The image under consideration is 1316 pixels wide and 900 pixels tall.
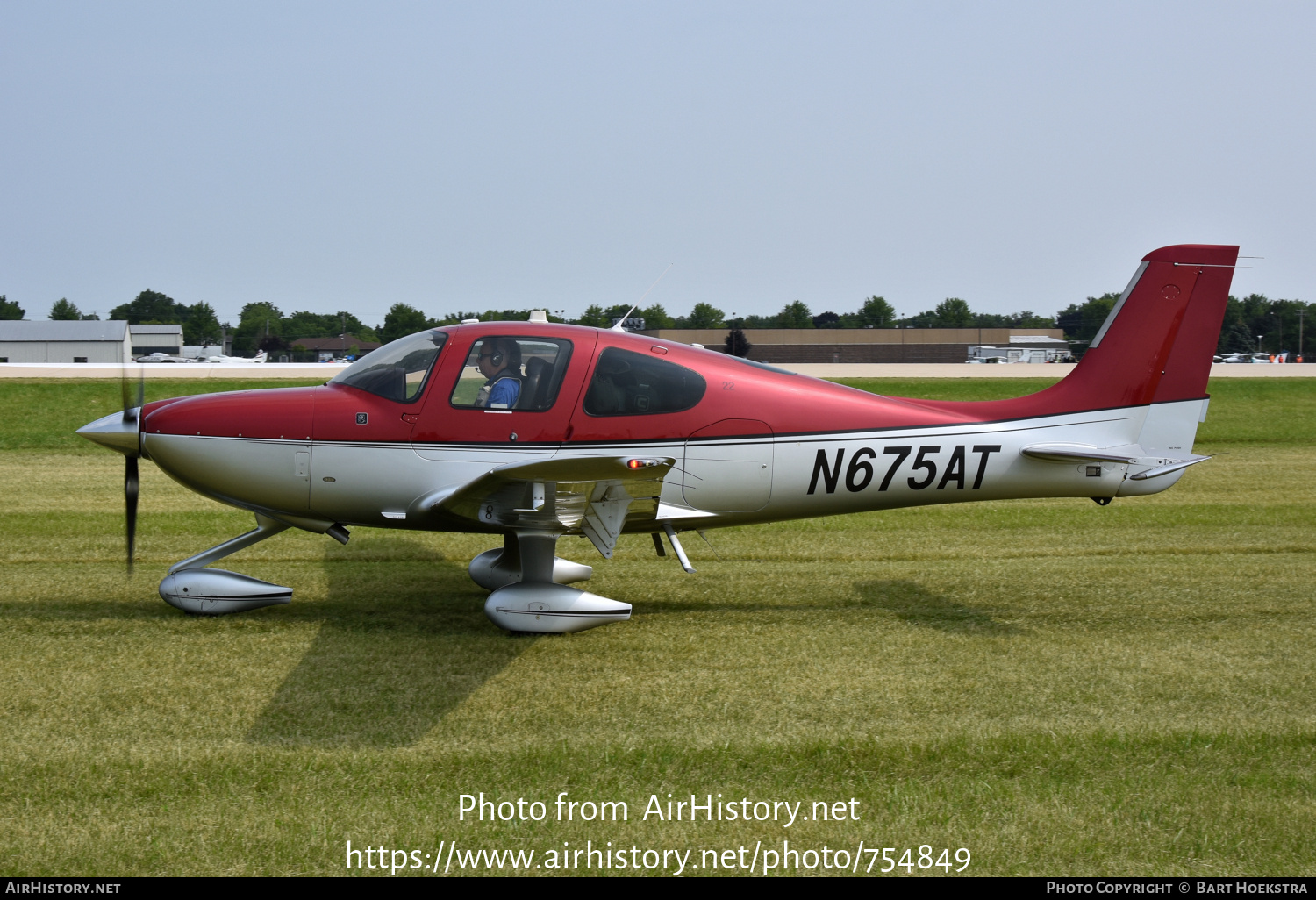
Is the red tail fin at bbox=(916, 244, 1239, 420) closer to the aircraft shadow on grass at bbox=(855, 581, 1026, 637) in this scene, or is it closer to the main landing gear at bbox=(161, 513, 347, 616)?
the aircraft shadow on grass at bbox=(855, 581, 1026, 637)

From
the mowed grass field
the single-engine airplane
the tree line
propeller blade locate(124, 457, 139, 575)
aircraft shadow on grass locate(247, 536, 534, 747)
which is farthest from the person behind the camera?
the tree line

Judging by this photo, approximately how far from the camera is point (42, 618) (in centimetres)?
768

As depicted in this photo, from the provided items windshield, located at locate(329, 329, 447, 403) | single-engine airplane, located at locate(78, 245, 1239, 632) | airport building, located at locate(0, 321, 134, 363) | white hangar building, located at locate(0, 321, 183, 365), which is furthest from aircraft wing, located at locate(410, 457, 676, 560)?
airport building, located at locate(0, 321, 134, 363)

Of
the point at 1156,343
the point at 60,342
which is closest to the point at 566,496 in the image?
the point at 1156,343

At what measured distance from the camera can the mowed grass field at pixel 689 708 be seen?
4.46m

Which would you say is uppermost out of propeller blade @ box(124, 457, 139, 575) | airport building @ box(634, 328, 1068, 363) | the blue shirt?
airport building @ box(634, 328, 1068, 363)

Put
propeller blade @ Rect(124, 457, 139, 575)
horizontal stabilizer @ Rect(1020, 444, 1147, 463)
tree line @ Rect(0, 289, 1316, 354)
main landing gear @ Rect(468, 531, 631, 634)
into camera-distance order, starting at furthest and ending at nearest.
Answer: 1. tree line @ Rect(0, 289, 1316, 354)
2. horizontal stabilizer @ Rect(1020, 444, 1147, 463)
3. propeller blade @ Rect(124, 457, 139, 575)
4. main landing gear @ Rect(468, 531, 631, 634)

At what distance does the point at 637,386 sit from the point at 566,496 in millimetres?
1442

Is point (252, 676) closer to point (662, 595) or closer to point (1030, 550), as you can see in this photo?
point (662, 595)

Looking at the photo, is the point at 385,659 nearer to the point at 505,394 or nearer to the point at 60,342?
the point at 505,394

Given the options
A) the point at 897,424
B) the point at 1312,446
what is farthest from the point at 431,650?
the point at 1312,446

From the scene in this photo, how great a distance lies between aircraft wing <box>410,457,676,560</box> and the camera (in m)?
5.87

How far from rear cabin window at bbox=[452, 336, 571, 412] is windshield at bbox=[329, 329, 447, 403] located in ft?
0.98

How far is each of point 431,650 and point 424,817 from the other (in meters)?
2.64
